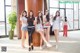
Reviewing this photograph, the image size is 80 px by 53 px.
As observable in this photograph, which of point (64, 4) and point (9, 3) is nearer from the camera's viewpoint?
point (9, 3)

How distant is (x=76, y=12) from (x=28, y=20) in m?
12.6

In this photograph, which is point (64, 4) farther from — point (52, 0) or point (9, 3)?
point (9, 3)

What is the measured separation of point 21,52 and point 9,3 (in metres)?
7.66

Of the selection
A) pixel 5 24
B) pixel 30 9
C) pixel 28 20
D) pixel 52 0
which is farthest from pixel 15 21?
pixel 52 0

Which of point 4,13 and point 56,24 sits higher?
point 4,13

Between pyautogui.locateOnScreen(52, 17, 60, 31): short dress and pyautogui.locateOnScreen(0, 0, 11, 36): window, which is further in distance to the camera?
pyautogui.locateOnScreen(0, 0, 11, 36): window

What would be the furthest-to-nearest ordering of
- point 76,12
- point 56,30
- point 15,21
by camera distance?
point 76,12 < point 15,21 < point 56,30

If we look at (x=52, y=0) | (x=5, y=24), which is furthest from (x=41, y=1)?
(x=52, y=0)

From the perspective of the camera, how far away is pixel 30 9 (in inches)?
443

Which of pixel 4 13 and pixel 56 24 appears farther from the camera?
pixel 4 13

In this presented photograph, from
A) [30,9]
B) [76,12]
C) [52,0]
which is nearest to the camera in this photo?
[30,9]

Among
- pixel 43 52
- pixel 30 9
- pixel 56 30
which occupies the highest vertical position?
pixel 30 9

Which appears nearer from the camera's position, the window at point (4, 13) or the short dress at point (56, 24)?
the short dress at point (56, 24)

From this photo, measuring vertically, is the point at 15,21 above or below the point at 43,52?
above
